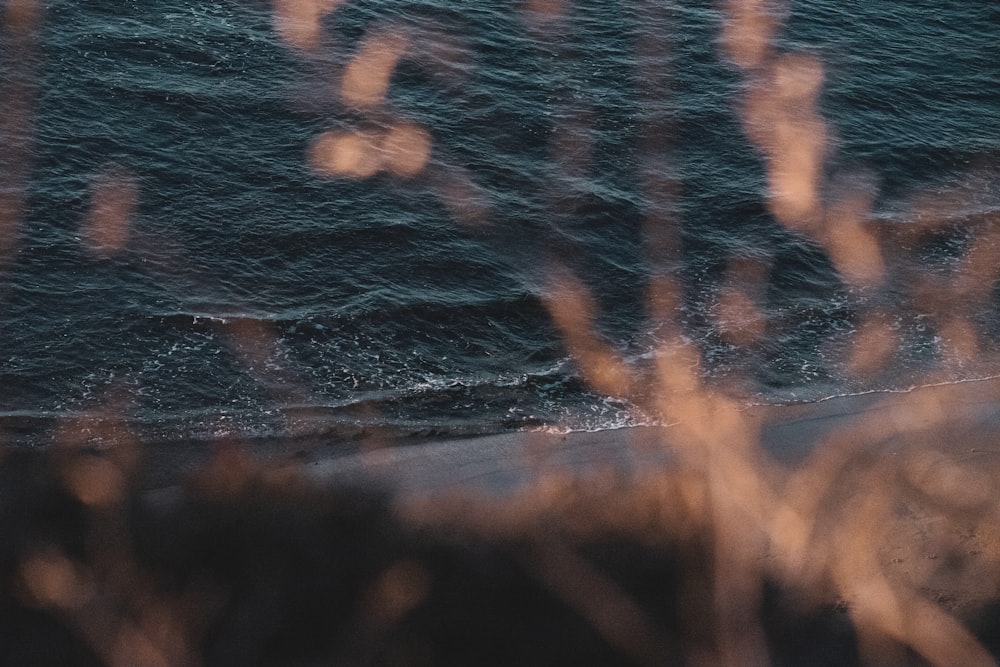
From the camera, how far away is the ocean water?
667 inches

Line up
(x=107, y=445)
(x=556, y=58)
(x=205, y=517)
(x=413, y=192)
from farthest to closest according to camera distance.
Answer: (x=556, y=58), (x=413, y=192), (x=107, y=445), (x=205, y=517)

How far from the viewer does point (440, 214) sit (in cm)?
2097

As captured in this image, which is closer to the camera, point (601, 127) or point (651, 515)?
point (651, 515)

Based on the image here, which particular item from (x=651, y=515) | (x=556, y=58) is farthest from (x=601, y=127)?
(x=651, y=515)

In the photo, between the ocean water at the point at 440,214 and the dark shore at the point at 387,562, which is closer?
the dark shore at the point at 387,562

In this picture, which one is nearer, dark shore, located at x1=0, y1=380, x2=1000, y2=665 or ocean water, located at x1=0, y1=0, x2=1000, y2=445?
dark shore, located at x1=0, y1=380, x2=1000, y2=665

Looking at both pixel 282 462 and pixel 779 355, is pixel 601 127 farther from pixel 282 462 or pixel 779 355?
pixel 282 462

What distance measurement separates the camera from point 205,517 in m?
14.2

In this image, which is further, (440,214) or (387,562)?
(440,214)

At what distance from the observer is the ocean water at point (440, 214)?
16938 millimetres

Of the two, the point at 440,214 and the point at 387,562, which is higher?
the point at 440,214

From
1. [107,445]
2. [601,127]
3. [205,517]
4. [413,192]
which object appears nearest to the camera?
[205,517]

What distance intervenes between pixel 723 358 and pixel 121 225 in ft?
31.1

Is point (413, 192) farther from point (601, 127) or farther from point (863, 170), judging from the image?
point (863, 170)
